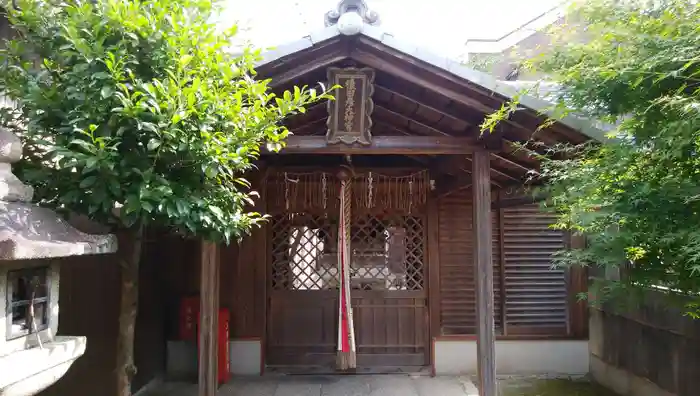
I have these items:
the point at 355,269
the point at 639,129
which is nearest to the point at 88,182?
the point at 639,129

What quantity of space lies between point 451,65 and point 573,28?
48.5 inches

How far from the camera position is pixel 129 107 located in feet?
9.00

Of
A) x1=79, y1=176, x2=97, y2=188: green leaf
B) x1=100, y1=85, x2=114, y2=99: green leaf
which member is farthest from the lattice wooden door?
x1=100, y1=85, x2=114, y2=99: green leaf

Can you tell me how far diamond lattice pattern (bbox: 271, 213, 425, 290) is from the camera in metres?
7.41

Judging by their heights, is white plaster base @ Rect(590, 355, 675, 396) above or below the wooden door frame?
below

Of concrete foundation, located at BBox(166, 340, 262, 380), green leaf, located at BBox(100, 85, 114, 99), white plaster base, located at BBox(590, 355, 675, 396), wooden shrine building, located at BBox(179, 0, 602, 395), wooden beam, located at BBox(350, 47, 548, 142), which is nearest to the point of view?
green leaf, located at BBox(100, 85, 114, 99)

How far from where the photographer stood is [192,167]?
317 centimetres

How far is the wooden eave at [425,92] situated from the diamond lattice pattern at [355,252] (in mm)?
2315

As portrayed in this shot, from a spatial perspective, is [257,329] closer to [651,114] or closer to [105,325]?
[105,325]

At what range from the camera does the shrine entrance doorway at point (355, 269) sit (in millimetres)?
7340

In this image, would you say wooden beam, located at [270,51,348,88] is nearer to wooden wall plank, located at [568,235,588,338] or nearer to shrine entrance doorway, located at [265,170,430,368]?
shrine entrance doorway, located at [265,170,430,368]

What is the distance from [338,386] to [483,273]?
3.06m

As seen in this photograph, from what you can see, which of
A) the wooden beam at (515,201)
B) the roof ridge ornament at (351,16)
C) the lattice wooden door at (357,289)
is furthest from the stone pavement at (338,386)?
the roof ridge ornament at (351,16)

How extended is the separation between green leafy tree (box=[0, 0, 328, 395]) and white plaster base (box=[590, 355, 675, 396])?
231 inches
